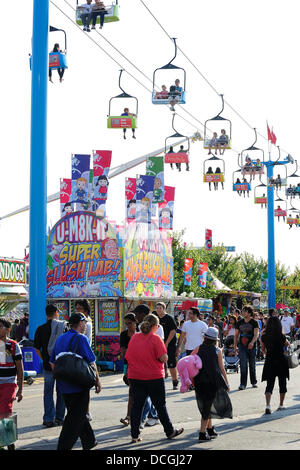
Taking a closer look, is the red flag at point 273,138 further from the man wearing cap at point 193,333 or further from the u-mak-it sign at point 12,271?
the man wearing cap at point 193,333

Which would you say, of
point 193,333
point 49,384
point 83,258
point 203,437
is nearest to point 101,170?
point 83,258

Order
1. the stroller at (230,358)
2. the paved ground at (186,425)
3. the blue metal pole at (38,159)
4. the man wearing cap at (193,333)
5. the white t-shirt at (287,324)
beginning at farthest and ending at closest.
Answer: the white t-shirt at (287,324) → the stroller at (230,358) → the blue metal pole at (38,159) → the man wearing cap at (193,333) → the paved ground at (186,425)

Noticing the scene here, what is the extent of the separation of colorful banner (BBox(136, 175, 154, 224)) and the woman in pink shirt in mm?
→ 16329

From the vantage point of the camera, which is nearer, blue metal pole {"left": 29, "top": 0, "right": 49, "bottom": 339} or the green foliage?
blue metal pole {"left": 29, "top": 0, "right": 49, "bottom": 339}

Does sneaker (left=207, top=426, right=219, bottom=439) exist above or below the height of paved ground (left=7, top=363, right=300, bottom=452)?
above

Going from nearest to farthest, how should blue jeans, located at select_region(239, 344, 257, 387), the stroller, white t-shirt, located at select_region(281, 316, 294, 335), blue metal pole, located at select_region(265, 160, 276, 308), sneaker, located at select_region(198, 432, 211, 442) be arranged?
1. sneaker, located at select_region(198, 432, 211, 442)
2. blue jeans, located at select_region(239, 344, 257, 387)
3. the stroller
4. white t-shirt, located at select_region(281, 316, 294, 335)
5. blue metal pole, located at select_region(265, 160, 276, 308)

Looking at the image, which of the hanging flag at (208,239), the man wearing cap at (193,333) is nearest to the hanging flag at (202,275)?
the hanging flag at (208,239)

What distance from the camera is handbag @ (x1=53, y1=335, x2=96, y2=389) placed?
8.05m

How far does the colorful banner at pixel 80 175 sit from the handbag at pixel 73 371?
1825cm

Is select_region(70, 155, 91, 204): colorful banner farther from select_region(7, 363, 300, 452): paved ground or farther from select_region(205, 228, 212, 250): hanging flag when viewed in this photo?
→ select_region(205, 228, 212, 250): hanging flag

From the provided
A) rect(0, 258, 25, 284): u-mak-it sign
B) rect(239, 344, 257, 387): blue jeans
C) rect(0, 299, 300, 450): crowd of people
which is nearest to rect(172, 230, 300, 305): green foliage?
rect(0, 258, 25, 284): u-mak-it sign

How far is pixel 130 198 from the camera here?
1024 inches

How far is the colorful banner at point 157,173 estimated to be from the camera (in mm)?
28417
